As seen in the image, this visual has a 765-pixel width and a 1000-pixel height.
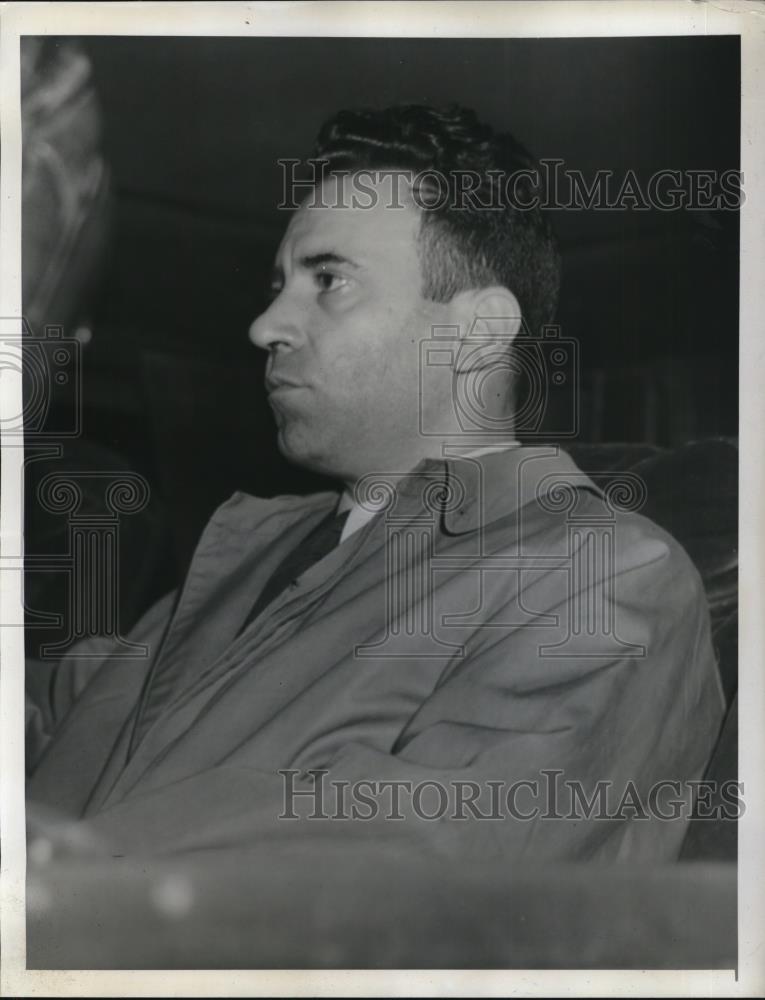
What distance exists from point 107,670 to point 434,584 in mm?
602

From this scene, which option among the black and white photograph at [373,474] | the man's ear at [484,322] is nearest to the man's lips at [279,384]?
the black and white photograph at [373,474]

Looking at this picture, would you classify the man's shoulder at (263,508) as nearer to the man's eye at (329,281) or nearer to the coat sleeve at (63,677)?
the coat sleeve at (63,677)

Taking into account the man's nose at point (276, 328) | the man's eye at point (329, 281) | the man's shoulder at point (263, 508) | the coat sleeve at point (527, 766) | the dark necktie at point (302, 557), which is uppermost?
the man's eye at point (329, 281)

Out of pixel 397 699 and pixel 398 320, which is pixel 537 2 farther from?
pixel 397 699

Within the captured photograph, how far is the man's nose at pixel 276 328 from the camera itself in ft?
6.06

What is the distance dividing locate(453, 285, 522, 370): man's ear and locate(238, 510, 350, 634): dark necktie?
362 mm

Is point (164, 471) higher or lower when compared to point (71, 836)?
higher

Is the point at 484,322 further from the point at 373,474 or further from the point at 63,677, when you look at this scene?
A: the point at 63,677

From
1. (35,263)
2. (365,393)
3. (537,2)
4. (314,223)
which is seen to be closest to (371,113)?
(314,223)

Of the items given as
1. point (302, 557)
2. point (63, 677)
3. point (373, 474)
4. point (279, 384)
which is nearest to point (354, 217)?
point (279, 384)

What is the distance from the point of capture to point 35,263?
189 cm

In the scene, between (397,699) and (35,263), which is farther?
(35,263)

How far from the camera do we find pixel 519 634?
1.79 metres

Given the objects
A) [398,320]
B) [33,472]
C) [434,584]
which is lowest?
[434,584]
